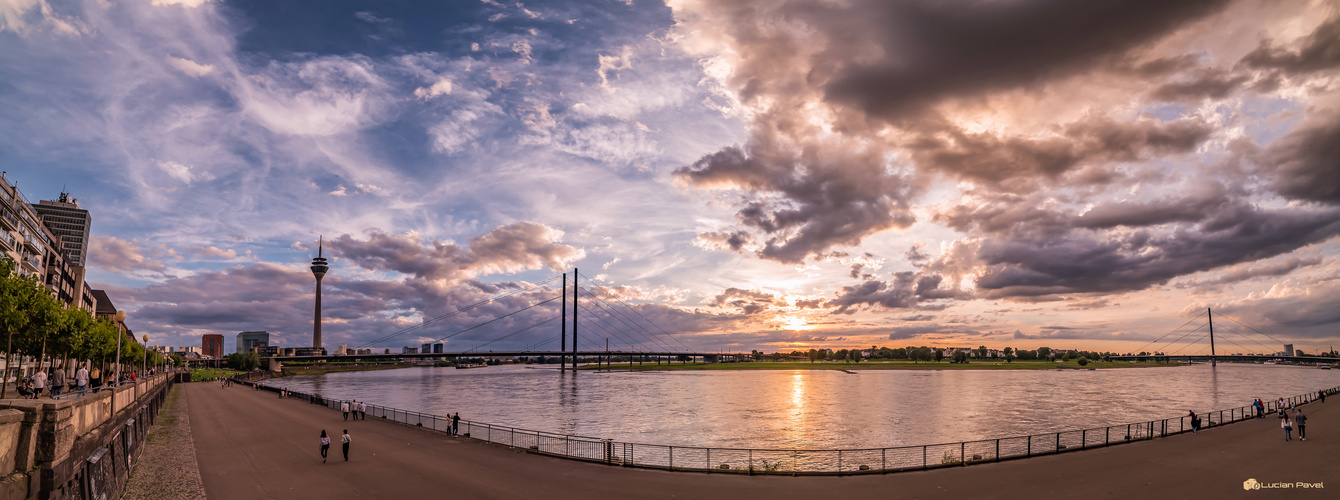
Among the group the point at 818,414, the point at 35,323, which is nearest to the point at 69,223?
the point at 35,323

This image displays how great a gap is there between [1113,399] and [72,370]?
143 metres

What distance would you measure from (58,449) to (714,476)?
67.4ft

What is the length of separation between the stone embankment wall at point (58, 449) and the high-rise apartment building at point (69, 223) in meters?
224

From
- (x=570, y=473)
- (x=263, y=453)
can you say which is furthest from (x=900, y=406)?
(x=263, y=453)

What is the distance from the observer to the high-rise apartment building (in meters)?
182

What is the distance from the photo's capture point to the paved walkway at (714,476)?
2297 centimetres

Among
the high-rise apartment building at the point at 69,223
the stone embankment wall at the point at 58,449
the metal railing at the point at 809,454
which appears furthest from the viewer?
the high-rise apartment building at the point at 69,223

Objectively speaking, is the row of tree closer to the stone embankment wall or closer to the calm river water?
the stone embankment wall

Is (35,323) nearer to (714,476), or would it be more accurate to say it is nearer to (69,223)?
(714,476)

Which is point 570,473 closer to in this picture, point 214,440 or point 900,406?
point 214,440

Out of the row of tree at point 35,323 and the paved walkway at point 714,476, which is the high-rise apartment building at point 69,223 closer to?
the row of tree at point 35,323

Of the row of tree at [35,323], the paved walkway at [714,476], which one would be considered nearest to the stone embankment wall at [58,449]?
the paved walkway at [714,476]

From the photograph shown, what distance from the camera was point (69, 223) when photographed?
18488cm

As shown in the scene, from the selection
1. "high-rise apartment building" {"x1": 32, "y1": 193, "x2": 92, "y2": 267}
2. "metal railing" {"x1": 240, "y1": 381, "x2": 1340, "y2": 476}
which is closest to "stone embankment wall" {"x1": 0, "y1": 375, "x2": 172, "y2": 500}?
"metal railing" {"x1": 240, "y1": 381, "x2": 1340, "y2": 476}
